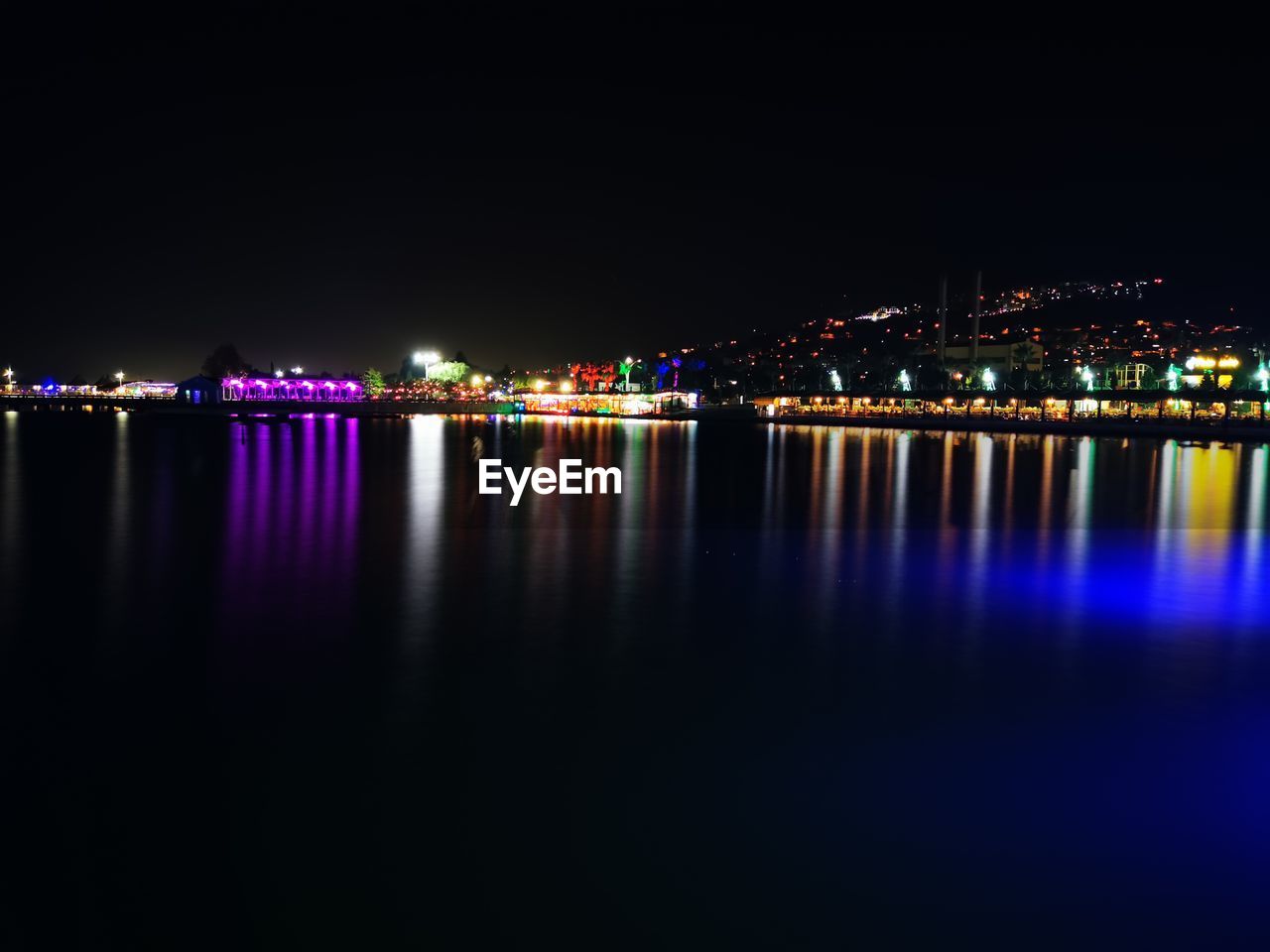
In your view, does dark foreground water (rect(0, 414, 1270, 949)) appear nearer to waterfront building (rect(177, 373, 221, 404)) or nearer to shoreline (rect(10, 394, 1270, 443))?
shoreline (rect(10, 394, 1270, 443))

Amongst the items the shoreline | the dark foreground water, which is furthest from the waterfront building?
the dark foreground water

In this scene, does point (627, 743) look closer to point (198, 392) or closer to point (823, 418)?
point (823, 418)

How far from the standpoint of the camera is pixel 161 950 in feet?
11.0

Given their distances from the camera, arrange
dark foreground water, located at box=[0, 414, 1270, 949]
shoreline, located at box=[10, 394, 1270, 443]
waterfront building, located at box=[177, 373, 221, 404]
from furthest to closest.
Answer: waterfront building, located at box=[177, 373, 221, 404]
shoreline, located at box=[10, 394, 1270, 443]
dark foreground water, located at box=[0, 414, 1270, 949]

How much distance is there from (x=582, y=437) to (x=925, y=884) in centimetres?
4049

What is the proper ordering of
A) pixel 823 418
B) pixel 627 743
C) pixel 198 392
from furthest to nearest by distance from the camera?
pixel 198 392
pixel 823 418
pixel 627 743

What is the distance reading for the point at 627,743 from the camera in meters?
5.17

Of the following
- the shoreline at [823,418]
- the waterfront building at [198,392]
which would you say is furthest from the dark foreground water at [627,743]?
the waterfront building at [198,392]

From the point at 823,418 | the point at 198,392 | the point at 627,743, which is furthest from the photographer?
the point at 198,392

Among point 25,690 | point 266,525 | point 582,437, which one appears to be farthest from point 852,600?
point 582,437

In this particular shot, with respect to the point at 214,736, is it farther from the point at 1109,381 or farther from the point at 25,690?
the point at 1109,381

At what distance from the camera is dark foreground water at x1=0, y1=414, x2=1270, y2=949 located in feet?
11.8

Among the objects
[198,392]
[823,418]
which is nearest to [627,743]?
[823,418]

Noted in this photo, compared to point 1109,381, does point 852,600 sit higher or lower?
lower
